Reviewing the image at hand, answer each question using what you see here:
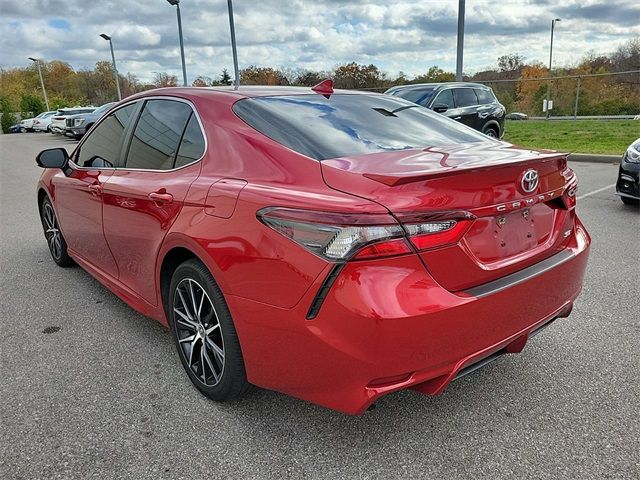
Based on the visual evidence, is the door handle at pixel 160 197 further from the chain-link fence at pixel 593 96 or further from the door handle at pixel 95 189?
the chain-link fence at pixel 593 96

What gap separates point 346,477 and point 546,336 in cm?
180

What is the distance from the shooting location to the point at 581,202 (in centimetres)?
726

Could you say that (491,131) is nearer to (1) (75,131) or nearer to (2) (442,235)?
(2) (442,235)

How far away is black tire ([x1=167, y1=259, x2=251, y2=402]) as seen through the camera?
7.75 ft

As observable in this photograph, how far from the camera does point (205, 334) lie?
260cm

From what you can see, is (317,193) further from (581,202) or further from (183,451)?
(581,202)

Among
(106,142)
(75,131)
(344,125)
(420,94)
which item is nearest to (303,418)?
(344,125)

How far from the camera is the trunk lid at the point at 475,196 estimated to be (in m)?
1.94

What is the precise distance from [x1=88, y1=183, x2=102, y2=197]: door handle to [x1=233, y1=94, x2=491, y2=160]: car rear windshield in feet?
4.34

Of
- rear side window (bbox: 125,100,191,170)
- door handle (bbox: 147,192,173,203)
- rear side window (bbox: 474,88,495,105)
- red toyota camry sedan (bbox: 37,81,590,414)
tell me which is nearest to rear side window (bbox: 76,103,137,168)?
rear side window (bbox: 125,100,191,170)

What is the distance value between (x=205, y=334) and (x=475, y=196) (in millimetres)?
1462

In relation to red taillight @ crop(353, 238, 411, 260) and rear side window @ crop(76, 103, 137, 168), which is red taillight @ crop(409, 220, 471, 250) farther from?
rear side window @ crop(76, 103, 137, 168)

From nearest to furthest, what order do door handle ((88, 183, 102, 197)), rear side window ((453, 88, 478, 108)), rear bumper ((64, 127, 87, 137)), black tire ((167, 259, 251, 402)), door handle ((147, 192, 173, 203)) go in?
black tire ((167, 259, 251, 402))
door handle ((147, 192, 173, 203))
door handle ((88, 183, 102, 197))
rear side window ((453, 88, 478, 108))
rear bumper ((64, 127, 87, 137))

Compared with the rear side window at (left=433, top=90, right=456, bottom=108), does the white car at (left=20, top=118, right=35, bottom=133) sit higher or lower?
lower
